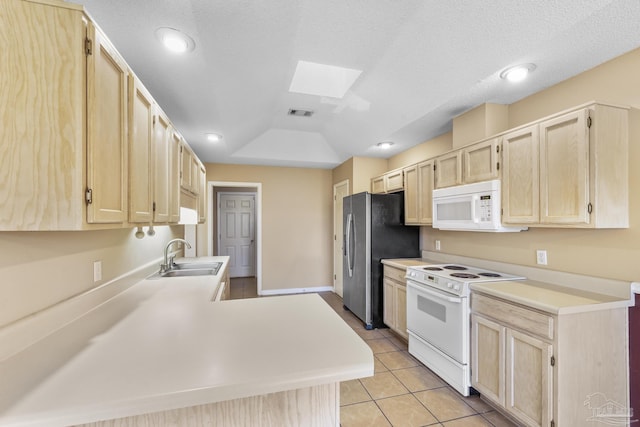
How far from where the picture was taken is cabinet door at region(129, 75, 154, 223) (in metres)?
1.25

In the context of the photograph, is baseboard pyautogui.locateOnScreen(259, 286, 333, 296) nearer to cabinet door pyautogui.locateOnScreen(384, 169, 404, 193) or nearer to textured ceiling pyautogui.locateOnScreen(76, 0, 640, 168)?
cabinet door pyautogui.locateOnScreen(384, 169, 404, 193)

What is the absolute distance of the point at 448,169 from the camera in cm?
278

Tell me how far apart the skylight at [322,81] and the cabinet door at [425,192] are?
125cm

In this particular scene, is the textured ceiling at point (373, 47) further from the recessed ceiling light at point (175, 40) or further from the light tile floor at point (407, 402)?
the light tile floor at point (407, 402)

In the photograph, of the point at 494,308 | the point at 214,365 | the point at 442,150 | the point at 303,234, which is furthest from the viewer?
the point at 303,234

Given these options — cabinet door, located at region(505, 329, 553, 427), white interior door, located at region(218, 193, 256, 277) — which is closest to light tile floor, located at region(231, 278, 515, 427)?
cabinet door, located at region(505, 329, 553, 427)

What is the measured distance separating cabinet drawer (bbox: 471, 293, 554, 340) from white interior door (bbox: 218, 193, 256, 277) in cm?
545

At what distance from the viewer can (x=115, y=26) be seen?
1.53 meters

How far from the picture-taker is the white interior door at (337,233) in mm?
4875

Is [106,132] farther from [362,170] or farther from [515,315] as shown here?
[362,170]

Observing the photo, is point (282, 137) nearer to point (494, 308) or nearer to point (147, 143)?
point (147, 143)

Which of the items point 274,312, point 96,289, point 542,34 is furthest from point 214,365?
point 542,34

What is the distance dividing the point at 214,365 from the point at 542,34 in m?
2.48

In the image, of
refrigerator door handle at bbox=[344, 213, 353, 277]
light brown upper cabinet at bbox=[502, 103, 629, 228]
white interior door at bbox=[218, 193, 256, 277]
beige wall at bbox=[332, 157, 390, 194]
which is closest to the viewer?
light brown upper cabinet at bbox=[502, 103, 629, 228]
